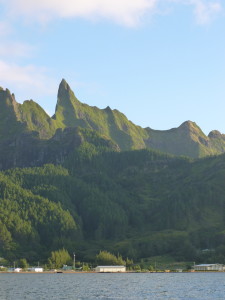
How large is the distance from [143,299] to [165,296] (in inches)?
583

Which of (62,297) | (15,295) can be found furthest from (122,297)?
(15,295)

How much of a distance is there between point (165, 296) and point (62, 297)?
1331 inches

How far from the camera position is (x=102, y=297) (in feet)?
633

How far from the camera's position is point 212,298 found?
190 meters

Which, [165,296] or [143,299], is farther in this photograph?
[165,296]

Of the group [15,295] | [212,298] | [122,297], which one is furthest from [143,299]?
[15,295]

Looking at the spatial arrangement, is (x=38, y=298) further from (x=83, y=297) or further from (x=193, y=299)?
(x=193, y=299)

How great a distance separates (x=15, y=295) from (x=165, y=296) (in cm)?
4912

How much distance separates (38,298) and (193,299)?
1904 inches

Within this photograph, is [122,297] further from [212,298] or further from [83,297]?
[212,298]

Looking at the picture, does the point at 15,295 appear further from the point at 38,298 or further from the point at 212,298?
the point at 212,298

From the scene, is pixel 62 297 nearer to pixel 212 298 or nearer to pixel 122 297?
pixel 122 297

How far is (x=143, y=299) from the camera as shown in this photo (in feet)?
612

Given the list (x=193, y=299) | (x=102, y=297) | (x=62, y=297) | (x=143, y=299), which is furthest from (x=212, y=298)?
(x=62, y=297)
